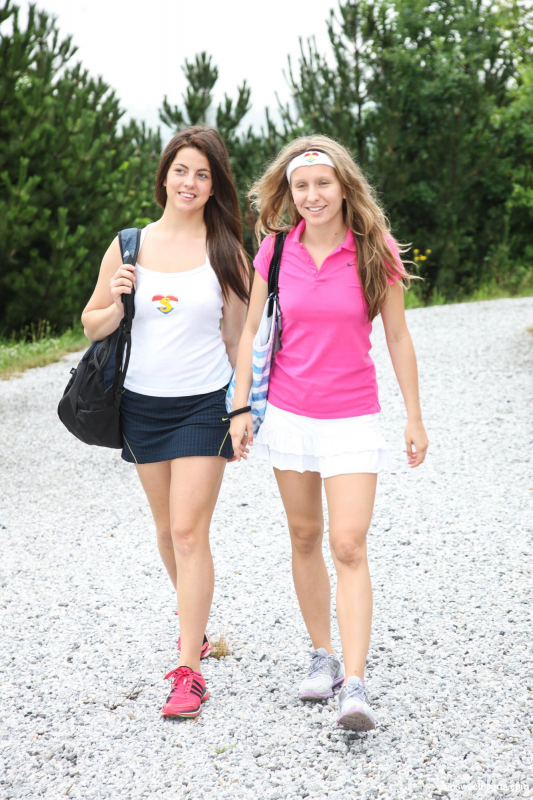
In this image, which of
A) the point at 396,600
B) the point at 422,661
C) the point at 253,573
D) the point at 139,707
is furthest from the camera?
the point at 253,573

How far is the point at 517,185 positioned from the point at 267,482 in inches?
474

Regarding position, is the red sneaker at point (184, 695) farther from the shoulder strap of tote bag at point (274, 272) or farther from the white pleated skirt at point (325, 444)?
the shoulder strap of tote bag at point (274, 272)

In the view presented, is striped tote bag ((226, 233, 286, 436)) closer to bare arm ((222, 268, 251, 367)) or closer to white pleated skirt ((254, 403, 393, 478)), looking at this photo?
white pleated skirt ((254, 403, 393, 478))

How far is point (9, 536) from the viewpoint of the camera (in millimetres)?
4887

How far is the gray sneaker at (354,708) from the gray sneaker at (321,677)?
15.6 inches

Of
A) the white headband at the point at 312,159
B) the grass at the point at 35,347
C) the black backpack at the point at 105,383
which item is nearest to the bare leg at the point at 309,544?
the black backpack at the point at 105,383

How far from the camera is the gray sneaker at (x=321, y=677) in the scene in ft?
9.28

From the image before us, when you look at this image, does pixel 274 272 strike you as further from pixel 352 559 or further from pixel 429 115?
pixel 429 115

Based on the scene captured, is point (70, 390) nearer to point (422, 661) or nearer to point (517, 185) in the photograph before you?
point (422, 661)

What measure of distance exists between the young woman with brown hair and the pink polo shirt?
316 mm

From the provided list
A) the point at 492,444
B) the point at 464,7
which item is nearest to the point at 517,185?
the point at 464,7

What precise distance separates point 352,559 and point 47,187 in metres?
10.1

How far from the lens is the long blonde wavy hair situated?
254 centimetres

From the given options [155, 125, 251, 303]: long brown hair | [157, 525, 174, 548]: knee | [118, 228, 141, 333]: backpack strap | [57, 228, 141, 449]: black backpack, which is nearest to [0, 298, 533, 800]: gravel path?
[157, 525, 174, 548]: knee
